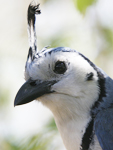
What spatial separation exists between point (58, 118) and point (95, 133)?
1.22ft

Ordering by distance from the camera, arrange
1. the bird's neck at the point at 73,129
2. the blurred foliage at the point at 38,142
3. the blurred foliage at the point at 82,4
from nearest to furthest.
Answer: the bird's neck at the point at 73,129
the blurred foliage at the point at 38,142
the blurred foliage at the point at 82,4

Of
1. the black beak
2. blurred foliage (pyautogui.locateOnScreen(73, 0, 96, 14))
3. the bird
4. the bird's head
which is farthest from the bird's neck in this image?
blurred foliage (pyautogui.locateOnScreen(73, 0, 96, 14))

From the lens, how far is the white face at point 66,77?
10.3 feet

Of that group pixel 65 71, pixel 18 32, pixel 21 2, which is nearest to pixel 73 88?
pixel 65 71

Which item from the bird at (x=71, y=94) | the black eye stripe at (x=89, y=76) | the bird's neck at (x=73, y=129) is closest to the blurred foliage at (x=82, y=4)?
the bird at (x=71, y=94)

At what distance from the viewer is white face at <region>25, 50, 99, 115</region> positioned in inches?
123

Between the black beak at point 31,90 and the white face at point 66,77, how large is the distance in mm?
36

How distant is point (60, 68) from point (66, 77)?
0.09m

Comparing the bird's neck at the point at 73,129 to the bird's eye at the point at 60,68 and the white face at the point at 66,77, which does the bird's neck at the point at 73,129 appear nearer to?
the white face at the point at 66,77

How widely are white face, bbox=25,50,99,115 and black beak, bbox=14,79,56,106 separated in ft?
0.12

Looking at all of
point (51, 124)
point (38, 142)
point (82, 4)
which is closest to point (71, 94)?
point (38, 142)

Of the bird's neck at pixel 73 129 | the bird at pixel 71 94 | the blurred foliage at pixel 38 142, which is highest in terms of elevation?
the bird at pixel 71 94

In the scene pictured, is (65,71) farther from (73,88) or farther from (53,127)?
(53,127)

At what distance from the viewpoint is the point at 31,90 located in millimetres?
3098
